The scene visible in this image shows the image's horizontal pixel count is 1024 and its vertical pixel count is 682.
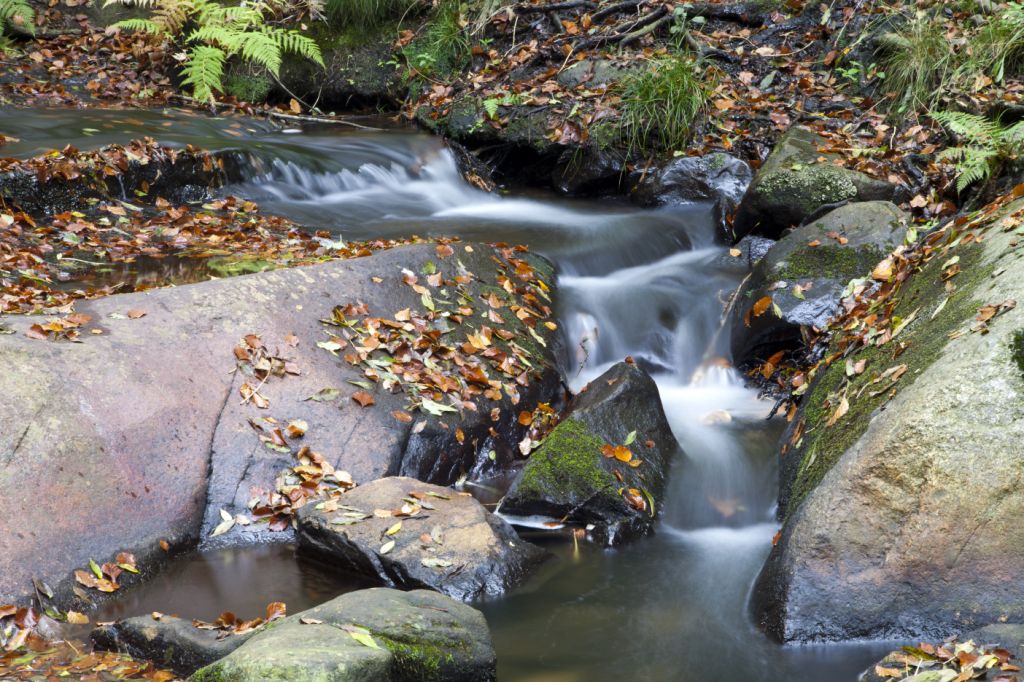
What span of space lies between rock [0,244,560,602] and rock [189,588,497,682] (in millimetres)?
1437

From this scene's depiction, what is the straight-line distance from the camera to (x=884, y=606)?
4.05 metres

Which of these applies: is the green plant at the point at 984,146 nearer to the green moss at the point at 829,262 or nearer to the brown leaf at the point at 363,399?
the green moss at the point at 829,262

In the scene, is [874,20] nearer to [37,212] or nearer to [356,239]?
[356,239]

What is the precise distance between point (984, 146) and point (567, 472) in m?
4.65

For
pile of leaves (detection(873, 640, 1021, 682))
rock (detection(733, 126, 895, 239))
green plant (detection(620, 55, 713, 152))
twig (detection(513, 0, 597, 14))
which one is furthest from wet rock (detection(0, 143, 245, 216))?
pile of leaves (detection(873, 640, 1021, 682))

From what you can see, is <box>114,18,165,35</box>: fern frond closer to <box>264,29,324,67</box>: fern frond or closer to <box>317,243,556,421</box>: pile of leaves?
<box>264,29,324,67</box>: fern frond

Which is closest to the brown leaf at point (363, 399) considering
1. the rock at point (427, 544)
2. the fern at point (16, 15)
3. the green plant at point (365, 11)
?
the rock at point (427, 544)

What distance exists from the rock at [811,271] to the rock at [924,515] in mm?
2220

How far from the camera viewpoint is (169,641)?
12.0 ft

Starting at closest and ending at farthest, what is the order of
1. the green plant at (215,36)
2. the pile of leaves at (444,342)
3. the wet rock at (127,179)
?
1. the pile of leaves at (444,342)
2. the wet rock at (127,179)
3. the green plant at (215,36)

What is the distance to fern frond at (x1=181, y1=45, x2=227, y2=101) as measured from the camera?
11953 mm

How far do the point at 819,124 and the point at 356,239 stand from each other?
484 centimetres

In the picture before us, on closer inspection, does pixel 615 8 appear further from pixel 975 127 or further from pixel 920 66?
pixel 975 127

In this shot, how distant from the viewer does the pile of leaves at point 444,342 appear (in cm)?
581
